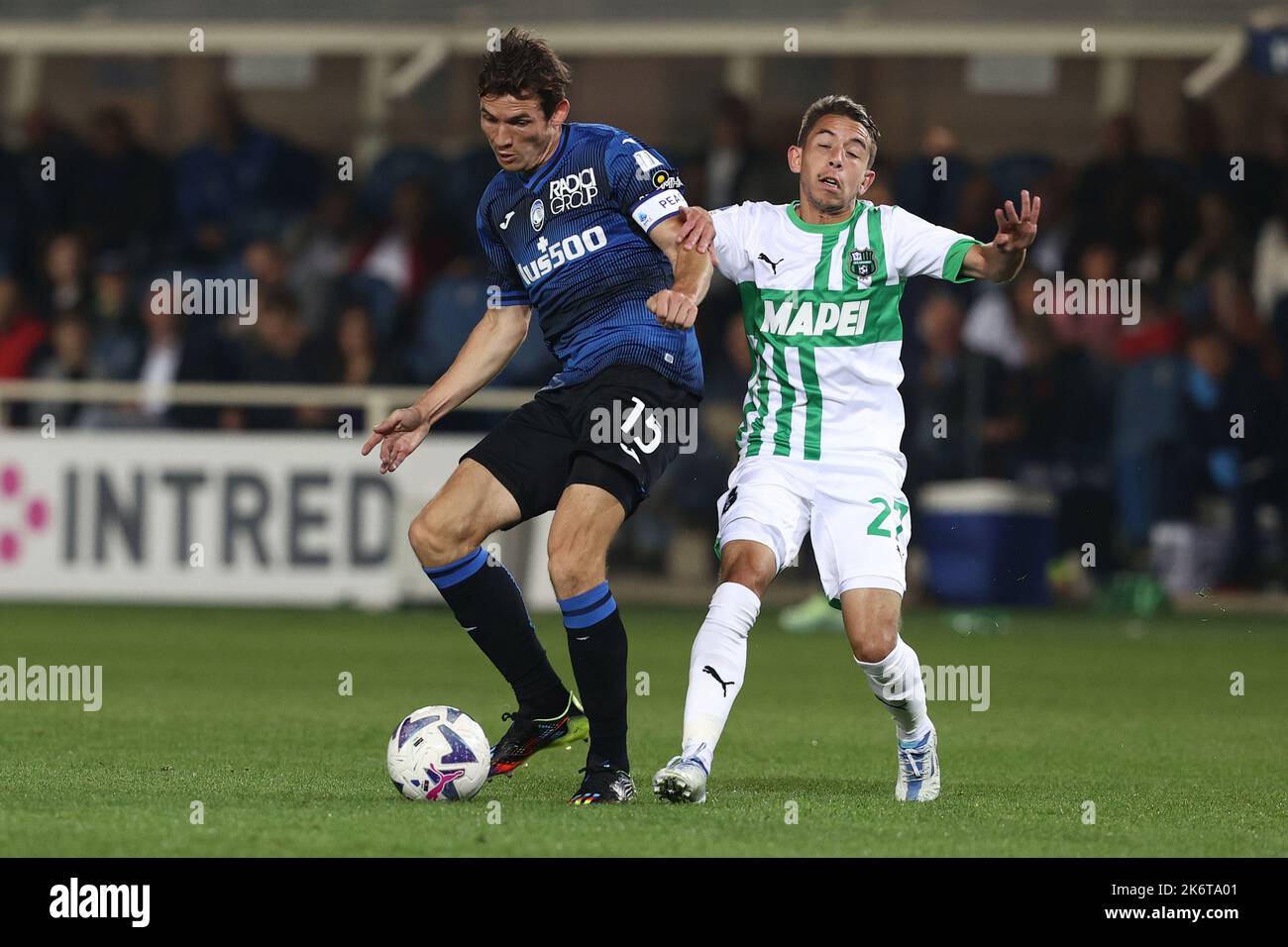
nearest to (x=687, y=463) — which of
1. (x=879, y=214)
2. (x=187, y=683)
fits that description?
(x=187, y=683)

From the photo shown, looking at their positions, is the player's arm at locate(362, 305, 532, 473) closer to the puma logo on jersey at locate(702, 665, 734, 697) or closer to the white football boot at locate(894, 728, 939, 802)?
the puma logo on jersey at locate(702, 665, 734, 697)

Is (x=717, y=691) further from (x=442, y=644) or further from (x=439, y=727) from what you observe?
(x=442, y=644)

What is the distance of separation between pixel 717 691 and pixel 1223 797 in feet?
5.29

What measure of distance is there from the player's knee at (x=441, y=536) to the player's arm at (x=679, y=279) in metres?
0.89

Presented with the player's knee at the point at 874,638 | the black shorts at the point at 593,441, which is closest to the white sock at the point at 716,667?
the player's knee at the point at 874,638

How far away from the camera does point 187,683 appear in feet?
32.2

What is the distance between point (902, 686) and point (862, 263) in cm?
124

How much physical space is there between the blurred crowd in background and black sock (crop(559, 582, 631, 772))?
6884 millimetres

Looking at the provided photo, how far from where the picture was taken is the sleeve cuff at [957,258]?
634cm

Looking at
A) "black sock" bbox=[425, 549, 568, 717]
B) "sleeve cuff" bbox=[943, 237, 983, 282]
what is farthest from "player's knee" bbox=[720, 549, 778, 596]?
"sleeve cuff" bbox=[943, 237, 983, 282]

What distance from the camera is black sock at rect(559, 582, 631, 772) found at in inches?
242

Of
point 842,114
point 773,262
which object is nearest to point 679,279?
point 773,262

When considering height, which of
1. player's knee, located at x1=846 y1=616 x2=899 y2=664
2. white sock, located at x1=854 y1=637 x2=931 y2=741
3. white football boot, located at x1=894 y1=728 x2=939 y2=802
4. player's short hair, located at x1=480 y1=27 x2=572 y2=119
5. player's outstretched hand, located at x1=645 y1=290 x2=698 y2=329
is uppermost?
player's short hair, located at x1=480 y1=27 x2=572 y2=119

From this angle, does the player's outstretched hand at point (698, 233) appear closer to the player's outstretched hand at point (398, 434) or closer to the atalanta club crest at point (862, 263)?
the atalanta club crest at point (862, 263)
